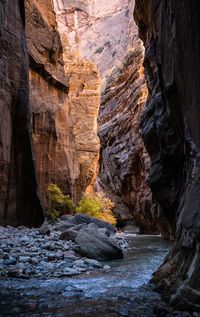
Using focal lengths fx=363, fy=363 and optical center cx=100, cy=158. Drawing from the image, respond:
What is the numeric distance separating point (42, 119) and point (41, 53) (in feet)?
17.8

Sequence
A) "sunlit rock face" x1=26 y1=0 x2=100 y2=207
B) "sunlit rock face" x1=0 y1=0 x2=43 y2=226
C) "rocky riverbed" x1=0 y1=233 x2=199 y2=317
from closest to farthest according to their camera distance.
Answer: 1. "rocky riverbed" x1=0 y1=233 x2=199 y2=317
2. "sunlit rock face" x1=0 y1=0 x2=43 y2=226
3. "sunlit rock face" x1=26 y1=0 x2=100 y2=207

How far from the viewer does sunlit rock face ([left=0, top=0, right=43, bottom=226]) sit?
55.6 ft

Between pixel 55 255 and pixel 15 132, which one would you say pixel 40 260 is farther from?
pixel 15 132

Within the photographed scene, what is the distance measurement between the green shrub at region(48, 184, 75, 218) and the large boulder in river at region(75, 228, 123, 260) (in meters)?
14.8

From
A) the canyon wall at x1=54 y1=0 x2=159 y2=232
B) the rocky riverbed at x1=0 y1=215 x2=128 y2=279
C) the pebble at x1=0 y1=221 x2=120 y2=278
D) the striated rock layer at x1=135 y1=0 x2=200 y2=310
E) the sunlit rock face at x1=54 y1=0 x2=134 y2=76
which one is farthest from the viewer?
the sunlit rock face at x1=54 y1=0 x2=134 y2=76

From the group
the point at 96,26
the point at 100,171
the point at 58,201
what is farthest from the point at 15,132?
the point at 96,26

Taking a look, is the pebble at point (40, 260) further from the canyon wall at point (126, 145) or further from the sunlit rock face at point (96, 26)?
the sunlit rock face at point (96, 26)

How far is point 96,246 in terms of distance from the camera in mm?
10938

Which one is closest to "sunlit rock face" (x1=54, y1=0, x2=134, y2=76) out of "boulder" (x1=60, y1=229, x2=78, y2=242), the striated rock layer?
"boulder" (x1=60, y1=229, x2=78, y2=242)

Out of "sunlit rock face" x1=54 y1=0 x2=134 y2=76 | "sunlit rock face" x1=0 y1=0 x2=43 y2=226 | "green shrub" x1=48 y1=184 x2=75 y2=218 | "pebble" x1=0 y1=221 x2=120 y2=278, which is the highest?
"sunlit rock face" x1=54 y1=0 x2=134 y2=76

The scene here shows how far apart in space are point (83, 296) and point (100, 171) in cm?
4361

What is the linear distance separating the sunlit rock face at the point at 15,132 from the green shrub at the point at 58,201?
21.7 ft

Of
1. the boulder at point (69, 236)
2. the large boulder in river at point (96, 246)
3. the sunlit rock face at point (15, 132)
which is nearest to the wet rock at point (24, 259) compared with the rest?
the large boulder in river at point (96, 246)

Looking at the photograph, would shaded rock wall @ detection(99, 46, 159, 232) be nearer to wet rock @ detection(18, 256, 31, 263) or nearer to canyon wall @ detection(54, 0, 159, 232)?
canyon wall @ detection(54, 0, 159, 232)
